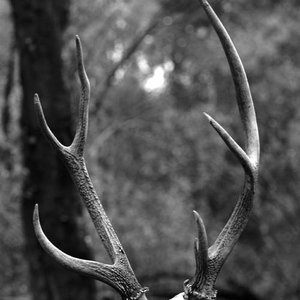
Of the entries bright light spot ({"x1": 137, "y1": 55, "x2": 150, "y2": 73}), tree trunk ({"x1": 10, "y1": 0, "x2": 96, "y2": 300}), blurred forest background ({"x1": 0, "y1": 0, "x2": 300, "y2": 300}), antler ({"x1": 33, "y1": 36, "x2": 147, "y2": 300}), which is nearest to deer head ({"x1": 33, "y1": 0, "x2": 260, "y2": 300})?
antler ({"x1": 33, "y1": 36, "x2": 147, "y2": 300})

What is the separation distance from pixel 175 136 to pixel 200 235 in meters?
9.16

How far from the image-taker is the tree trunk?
4.68 metres

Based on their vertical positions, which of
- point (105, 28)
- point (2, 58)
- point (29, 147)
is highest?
point (29, 147)

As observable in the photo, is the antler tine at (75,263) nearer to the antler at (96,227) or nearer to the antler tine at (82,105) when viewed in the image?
the antler at (96,227)

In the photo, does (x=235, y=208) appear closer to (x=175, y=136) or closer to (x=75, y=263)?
(x=75, y=263)

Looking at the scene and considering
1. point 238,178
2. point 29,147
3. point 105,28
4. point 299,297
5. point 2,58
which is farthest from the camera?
point 238,178

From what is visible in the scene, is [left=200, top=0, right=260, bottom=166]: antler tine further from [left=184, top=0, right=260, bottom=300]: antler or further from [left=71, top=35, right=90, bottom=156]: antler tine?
[left=71, top=35, right=90, bottom=156]: antler tine

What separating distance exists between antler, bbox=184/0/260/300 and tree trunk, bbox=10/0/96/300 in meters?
2.58

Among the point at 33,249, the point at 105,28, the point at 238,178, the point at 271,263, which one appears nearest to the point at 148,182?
the point at 238,178

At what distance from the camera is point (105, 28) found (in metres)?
8.92

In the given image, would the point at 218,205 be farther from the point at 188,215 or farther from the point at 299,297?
the point at 299,297

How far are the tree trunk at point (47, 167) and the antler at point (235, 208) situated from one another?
2.58 metres

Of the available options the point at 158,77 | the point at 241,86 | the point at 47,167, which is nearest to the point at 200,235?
the point at 241,86

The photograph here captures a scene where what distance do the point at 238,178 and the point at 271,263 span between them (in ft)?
5.16
